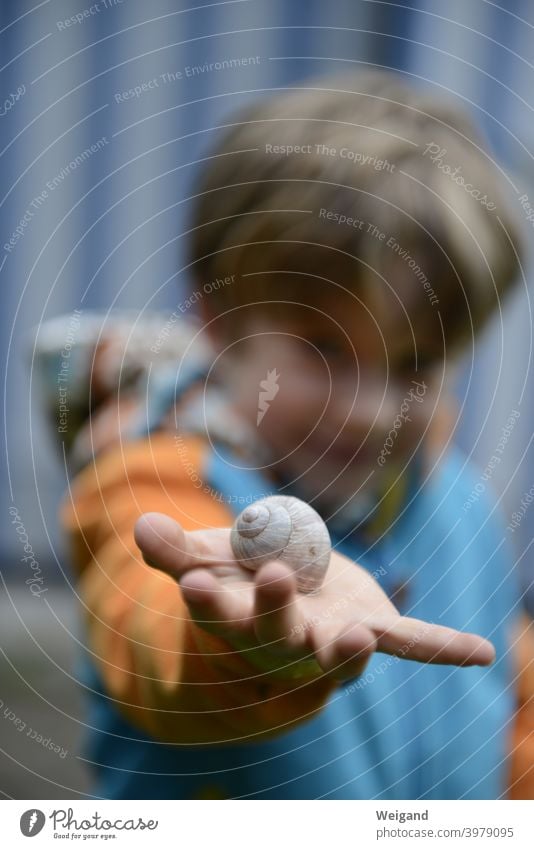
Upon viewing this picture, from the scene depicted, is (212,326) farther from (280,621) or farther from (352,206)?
(280,621)

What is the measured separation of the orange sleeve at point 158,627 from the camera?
1.36 feet

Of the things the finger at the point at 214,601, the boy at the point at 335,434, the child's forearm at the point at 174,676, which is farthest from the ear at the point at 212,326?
the finger at the point at 214,601

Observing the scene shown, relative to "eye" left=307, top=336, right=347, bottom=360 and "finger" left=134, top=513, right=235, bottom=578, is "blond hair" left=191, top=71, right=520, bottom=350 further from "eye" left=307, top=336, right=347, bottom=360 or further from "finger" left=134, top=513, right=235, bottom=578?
"finger" left=134, top=513, right=235, bottom=578

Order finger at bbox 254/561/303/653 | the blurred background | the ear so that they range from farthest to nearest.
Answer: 1. the blurred background
2. the ear
3. finger at bbox 254/561/303/653

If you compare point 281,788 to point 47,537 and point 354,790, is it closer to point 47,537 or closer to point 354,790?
point 354,790

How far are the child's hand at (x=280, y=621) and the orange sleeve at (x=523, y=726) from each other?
0.25 meters

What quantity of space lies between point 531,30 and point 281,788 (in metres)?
0.77

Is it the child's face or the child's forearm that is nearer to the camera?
the child's forearm

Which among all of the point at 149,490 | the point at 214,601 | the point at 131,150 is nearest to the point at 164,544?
the point at 214,601

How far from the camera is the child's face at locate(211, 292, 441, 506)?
1.89 feet

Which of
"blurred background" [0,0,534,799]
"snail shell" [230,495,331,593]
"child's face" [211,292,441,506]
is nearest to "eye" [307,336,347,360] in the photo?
"child's face" [211,292,441,506]

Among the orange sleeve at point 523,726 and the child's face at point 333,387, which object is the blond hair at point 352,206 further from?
the orange sleeve at point 523,726
